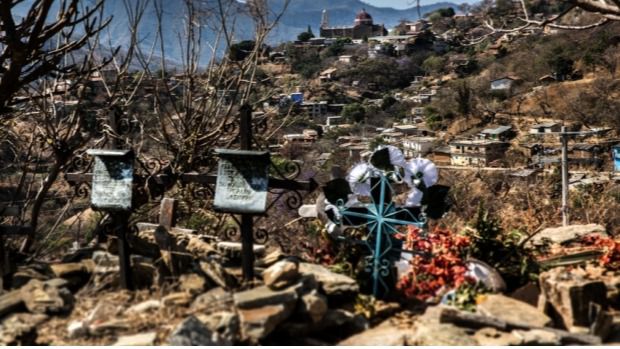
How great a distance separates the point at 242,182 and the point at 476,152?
3897 centimetres

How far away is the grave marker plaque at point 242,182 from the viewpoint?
3955mm

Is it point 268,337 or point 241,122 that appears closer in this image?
point 268,337

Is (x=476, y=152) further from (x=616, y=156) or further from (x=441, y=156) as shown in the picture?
(x=616, y=156)

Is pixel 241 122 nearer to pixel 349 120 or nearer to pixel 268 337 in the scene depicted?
pixel 268 337

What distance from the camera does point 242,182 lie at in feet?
13.2

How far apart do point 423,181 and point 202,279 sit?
61.6 inches

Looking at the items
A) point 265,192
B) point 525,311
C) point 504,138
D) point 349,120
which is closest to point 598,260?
point 525,311

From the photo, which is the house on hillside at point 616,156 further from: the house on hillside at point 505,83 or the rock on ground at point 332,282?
the rock on ground at point 332,282

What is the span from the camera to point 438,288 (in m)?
4.20

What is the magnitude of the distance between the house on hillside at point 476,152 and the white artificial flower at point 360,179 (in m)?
36.0

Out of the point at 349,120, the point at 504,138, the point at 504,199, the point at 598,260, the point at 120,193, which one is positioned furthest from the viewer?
the point at 349,120

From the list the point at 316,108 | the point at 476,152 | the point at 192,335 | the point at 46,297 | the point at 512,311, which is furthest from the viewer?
the point at 316,108

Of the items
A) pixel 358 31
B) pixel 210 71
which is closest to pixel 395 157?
pixel 210 71

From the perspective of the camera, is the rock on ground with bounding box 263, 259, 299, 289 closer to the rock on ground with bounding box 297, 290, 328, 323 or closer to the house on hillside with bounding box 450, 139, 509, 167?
the rock on ground with bounding box 297, 290, 328, 323
